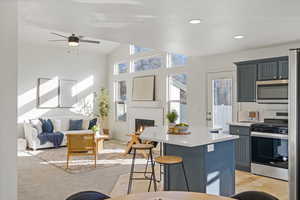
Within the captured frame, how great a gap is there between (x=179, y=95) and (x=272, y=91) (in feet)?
9.28

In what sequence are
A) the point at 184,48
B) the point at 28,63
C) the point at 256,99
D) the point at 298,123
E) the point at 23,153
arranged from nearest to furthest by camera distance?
the point at 298,123 < the point at 256,99 < the point at 184,48 < the point at 23,153 < the point at 28,63

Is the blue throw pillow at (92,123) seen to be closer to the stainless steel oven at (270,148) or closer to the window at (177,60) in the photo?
the window at (177,60)

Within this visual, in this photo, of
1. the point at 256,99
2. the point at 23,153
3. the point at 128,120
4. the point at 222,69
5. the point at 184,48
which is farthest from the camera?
the point at 128,120

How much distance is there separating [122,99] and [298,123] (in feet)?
24.1

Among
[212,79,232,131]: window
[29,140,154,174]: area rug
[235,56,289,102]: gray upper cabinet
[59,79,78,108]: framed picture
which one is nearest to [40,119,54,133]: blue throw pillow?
[29,140,154,174]: area rug

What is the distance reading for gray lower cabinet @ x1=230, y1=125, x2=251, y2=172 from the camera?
5.03 meters

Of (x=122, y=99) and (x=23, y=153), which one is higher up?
(x=122, y=99)

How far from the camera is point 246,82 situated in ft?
17.5

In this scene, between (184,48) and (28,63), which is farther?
(28,63)

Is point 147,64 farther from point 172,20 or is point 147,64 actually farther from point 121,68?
point 172,20

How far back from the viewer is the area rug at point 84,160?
18.3 feet

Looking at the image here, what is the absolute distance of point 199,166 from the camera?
3.21 metres

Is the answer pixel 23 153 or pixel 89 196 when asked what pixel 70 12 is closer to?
pixel 89 196

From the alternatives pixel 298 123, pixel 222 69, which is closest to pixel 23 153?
pixel 222 69
